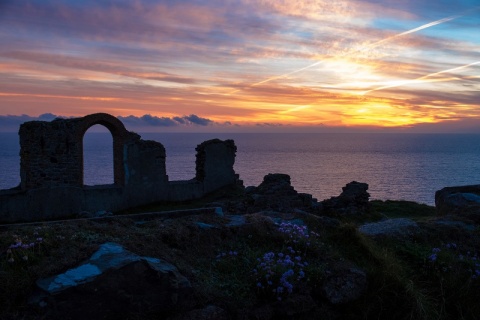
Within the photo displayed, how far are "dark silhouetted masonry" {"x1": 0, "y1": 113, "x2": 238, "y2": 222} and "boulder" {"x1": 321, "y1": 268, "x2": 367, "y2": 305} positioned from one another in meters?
12.4

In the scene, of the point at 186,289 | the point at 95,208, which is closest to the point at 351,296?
the point at 186,289

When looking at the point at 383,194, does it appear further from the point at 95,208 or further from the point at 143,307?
the point at 143,307

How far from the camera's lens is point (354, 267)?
6.81 meters

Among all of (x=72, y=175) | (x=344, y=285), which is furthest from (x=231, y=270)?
(x=72, y=175)

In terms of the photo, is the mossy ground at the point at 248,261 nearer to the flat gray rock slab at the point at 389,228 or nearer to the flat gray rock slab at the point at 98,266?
the flat gray rock slab at the point at 98,266

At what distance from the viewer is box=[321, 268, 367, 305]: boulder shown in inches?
246

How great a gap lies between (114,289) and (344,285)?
3048 millimetres

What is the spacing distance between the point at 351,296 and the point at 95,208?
12.9 metres

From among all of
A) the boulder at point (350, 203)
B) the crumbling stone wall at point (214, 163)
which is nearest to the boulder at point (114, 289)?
the boulder at point (350, 203)

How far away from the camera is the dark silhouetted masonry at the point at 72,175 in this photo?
16156 millimetres

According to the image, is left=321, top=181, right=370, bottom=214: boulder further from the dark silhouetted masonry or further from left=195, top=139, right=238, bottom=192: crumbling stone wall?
the dark silhouetted masonry

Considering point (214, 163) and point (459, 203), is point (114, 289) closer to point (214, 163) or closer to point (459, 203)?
point (459, 203)

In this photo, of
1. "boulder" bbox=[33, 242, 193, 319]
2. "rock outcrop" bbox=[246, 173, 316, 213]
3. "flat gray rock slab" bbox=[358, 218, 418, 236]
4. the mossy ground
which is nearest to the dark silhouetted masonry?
"rock outcrop" bbox=[246, 173, 316, 213]

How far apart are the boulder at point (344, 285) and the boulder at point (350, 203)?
10.7m
